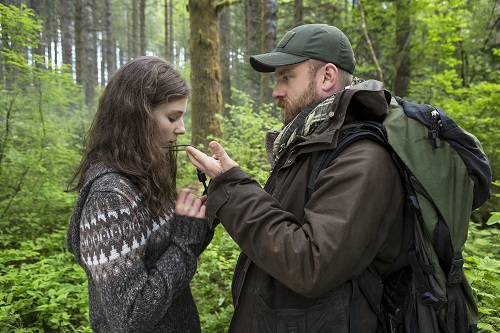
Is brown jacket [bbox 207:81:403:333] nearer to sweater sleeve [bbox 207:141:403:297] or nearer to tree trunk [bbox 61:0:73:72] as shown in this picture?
sweater sleeve [bbox 207:141:403:297]

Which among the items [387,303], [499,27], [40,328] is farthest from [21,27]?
[499,27]

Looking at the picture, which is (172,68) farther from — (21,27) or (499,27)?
(499,27)

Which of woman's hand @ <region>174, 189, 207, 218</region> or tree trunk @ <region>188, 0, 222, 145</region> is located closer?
woman's hand @ <region>174, 189, 207, 218</region>

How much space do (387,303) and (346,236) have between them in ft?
1.88

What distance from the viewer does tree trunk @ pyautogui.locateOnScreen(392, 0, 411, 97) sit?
9617 mm

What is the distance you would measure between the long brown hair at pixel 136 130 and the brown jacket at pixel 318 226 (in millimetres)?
373

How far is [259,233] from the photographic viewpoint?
4.81 feet

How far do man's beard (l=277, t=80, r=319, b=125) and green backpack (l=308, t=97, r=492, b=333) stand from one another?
42 cm

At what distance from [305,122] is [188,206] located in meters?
0.74

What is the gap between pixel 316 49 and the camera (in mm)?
1911

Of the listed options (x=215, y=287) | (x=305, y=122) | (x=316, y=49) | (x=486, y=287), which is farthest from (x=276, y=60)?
(x=215, y=287)

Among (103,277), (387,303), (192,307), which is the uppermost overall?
(103,277)

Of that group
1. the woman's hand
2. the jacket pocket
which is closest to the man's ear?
the woman's hand

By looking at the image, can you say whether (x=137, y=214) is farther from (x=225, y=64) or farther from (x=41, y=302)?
(x=225, y=64)
